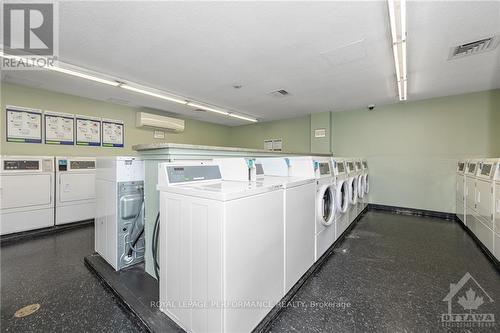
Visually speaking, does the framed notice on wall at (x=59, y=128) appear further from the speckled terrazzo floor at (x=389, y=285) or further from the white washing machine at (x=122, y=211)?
the speckled terrazzo floor at (x=389, y=285)

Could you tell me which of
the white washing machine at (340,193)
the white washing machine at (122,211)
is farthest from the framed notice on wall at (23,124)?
the white washing machine at (340,193)

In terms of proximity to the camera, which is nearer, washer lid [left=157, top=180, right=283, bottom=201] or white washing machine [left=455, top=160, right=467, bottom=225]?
washer lid [left=157, top=180, right=283, bottom=201]

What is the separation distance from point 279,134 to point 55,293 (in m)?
5.94

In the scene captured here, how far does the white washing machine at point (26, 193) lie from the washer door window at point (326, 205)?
4.21m

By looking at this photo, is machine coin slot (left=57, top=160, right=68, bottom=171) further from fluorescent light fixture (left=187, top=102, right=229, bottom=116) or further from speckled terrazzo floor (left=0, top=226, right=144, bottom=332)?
fluorescent light fixture (left=187, top=102, right=229, bottom=116)

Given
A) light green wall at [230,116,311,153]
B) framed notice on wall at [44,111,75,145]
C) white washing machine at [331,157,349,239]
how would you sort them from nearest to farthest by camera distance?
white washing machine at [331,157,349,239]
framed notice on wall at [44,111,75,145]
light green wall at [230,116,311,153]

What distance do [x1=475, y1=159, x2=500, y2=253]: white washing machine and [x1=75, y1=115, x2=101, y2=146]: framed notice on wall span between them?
639cm

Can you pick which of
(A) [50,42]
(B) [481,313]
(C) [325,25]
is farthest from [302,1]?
(B) [481,313]

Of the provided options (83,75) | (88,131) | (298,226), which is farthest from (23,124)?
(298,226)

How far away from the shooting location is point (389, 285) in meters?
1.95

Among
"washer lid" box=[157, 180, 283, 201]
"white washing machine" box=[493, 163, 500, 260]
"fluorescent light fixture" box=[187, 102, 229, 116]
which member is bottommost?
"white washing machine" box=[493, 163, 500, 260]

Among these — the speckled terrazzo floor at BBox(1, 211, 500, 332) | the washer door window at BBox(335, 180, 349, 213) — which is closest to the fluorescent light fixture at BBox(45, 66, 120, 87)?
the speckled terrazzo floor at BBox(1, 211, 500, 332)

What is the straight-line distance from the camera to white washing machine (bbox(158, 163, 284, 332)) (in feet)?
3.78

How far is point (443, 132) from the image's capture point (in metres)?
4.27
